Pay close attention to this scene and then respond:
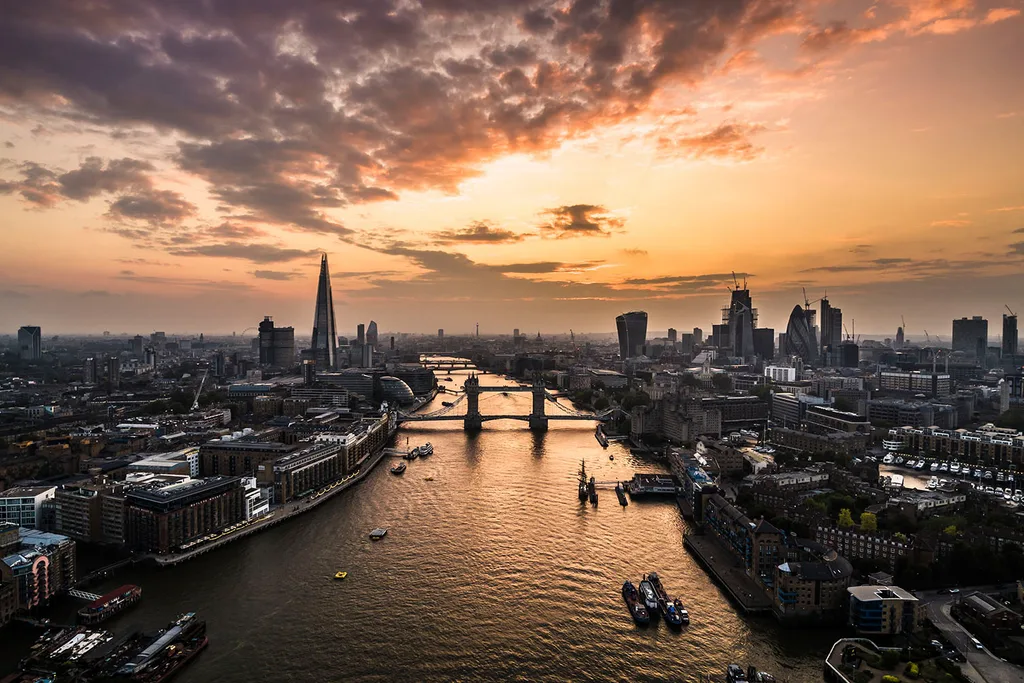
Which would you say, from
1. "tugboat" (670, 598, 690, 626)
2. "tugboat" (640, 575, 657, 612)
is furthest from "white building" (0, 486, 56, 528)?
"tugboat" (670, 598, 690, 626)

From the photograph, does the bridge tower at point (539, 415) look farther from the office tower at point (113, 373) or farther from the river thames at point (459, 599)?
the office tower at point (113, 373)

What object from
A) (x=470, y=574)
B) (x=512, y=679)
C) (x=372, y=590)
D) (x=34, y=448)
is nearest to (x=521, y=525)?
(x=470, y=574)

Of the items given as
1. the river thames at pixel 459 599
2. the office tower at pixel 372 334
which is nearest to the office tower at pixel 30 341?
the office tower at pixel 372 334

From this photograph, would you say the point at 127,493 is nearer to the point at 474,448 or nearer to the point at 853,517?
the point at 474,448

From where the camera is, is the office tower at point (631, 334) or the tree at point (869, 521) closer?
the tree at point (869, 521)

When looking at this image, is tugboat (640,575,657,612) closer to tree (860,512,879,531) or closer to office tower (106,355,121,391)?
tree (860,512,879,531)

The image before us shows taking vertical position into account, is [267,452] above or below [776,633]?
above

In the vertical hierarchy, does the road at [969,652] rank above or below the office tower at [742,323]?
below
